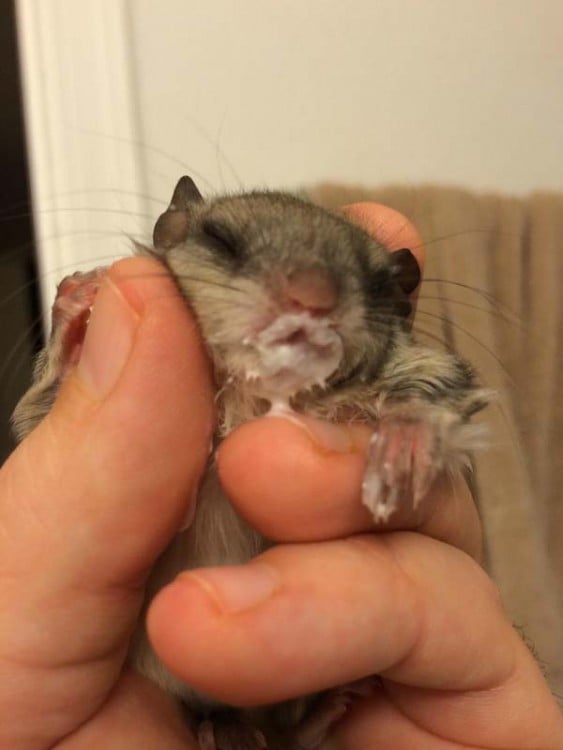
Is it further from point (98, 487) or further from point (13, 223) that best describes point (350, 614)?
point (13, 223)

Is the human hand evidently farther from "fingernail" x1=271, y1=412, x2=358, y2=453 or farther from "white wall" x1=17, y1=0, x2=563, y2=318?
"white wall" x1=17, y1=0, x2=563, y2=318

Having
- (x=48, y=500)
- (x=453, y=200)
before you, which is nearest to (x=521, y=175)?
(x=453, y=200)

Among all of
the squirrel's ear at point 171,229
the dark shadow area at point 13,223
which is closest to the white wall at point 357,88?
the dark shadow area at point 13,223

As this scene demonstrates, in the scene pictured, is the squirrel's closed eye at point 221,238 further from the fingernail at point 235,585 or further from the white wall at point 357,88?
the white wall at point 357,88

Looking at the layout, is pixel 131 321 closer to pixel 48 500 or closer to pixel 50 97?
pixel 48 500

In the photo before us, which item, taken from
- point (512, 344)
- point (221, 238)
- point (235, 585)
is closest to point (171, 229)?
point (221, 238)

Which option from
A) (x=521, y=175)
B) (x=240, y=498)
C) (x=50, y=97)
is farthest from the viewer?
(x=521, y=175)
